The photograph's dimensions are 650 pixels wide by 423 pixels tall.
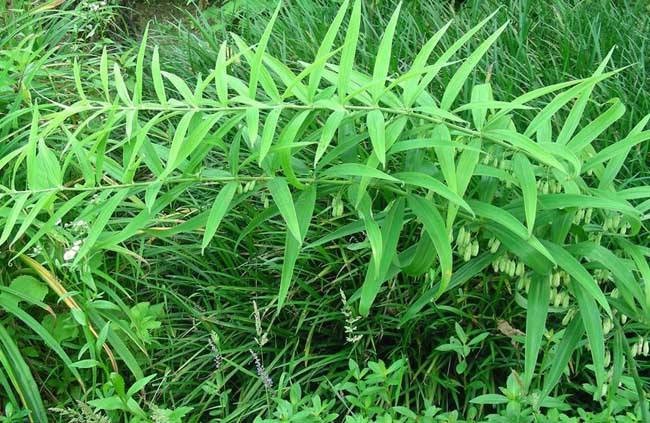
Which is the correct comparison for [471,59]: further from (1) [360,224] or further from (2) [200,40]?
(2) [200,40]

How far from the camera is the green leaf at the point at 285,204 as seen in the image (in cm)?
152

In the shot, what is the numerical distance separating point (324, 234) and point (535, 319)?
136cm

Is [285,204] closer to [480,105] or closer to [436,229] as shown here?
[436,229]

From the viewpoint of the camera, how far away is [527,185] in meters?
1.51

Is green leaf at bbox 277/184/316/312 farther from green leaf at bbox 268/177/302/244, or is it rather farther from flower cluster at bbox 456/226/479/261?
flower cluster at bbox 456/226/479/261

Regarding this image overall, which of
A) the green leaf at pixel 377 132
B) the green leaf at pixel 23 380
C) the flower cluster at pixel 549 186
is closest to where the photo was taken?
the green leaf at pixel 377 132

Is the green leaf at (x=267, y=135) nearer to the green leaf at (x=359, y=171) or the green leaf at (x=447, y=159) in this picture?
the green leaf at (x=359, y=171)

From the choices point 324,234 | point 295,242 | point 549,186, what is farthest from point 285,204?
point 324,234

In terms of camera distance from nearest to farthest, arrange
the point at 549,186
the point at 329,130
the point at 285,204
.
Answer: the point at 329,130 → the point at 285,204 → the point at 549,186

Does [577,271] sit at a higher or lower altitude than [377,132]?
lower

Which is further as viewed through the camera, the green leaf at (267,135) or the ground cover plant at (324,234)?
the ground cover plant at (324,234)

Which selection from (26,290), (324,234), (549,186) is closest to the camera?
(549,186)

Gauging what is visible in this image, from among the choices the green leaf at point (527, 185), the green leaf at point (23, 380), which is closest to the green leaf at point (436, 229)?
the green leaf at point (527, 185)

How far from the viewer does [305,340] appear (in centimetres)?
290
